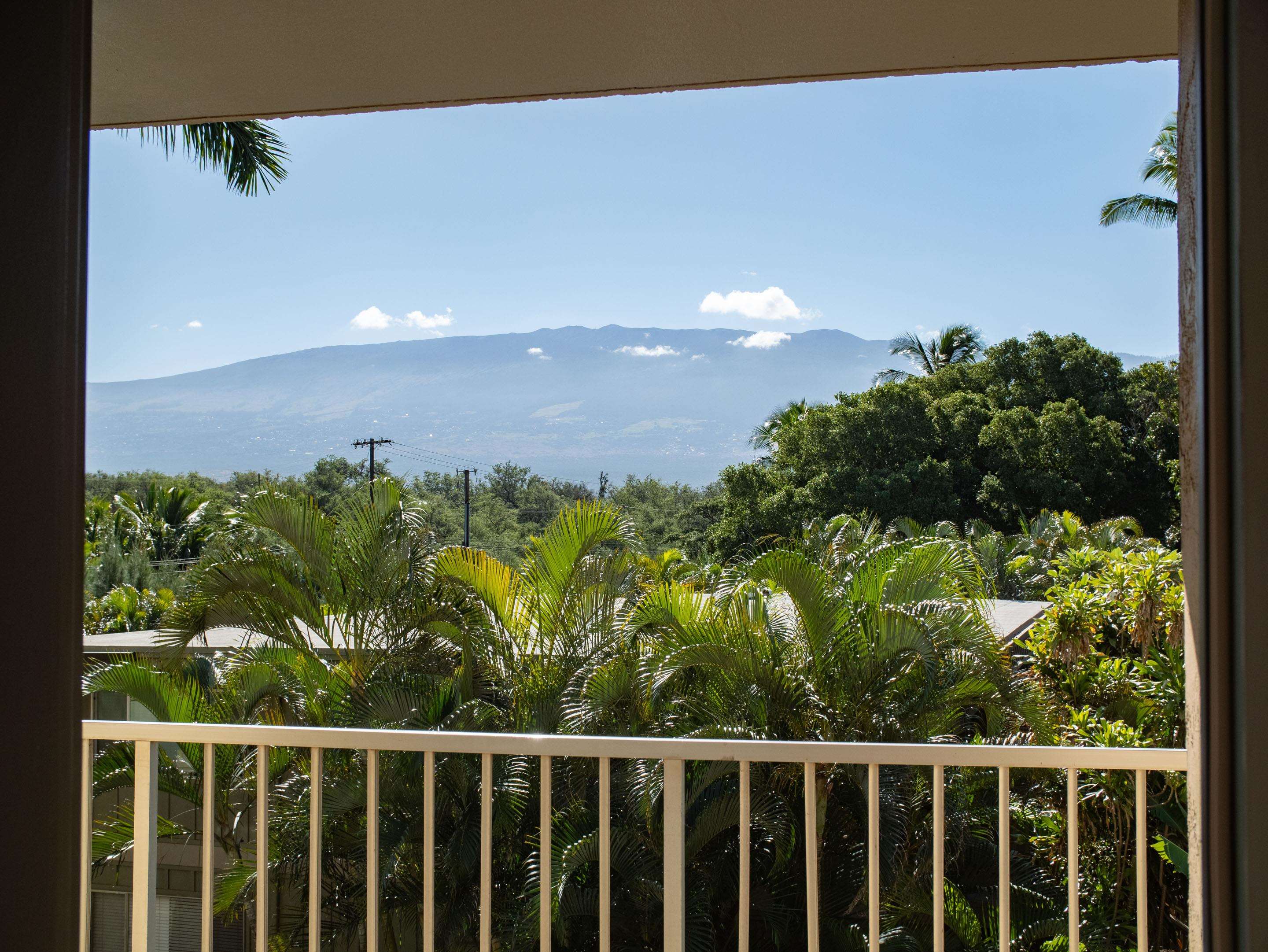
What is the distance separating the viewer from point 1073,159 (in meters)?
58.8

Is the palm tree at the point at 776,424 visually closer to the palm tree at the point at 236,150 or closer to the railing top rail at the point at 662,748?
the palm tree at the point at 236,150

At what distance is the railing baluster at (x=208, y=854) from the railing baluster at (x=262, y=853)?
9 centimetres

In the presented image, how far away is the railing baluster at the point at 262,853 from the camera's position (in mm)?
1778

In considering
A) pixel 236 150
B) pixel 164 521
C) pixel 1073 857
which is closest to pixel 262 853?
pixel 1073 857

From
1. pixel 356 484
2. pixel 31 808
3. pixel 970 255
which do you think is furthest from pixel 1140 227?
pixel 31 808

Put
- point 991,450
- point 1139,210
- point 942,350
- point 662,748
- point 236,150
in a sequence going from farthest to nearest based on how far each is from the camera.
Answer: point 942,350
point 991,450
point 1139,210
point 236,150
point 662,748

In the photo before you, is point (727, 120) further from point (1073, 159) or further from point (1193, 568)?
point (1193, 568)

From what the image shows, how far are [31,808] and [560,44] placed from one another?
149cm

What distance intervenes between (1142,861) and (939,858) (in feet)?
1.16

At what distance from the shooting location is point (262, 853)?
5.88 feet

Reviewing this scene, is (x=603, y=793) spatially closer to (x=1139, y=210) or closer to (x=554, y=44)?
(x=554, y=44)

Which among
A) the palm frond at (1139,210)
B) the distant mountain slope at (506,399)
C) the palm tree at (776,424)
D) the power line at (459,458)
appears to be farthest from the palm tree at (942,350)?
the distant mountain slope at (506,399)

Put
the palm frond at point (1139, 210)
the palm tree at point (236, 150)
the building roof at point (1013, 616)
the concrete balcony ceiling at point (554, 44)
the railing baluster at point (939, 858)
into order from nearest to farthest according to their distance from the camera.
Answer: the concrete balcony ceiling at point (554, 44), the railing baluster at point (939, 858), the palm tree at point (236, 150), the building roof at point (1013, 616), the palm frond at point (1139, 210)

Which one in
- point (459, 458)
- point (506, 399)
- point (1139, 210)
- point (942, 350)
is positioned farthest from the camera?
point (506, 399)
